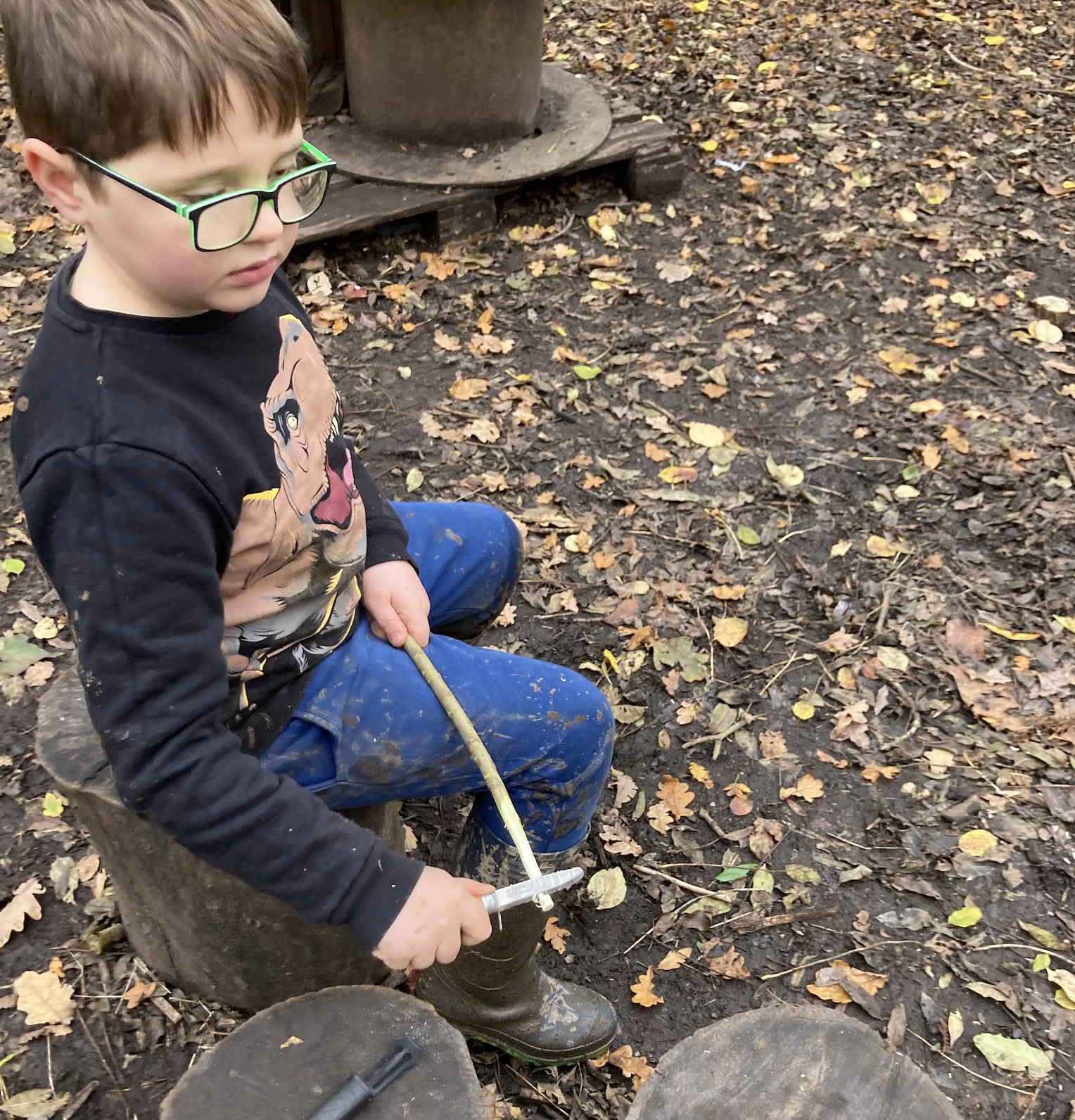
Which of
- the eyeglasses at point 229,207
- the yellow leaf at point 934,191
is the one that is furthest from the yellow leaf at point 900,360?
the eyeglasses at point 229,207

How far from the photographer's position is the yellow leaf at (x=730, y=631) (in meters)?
3.39

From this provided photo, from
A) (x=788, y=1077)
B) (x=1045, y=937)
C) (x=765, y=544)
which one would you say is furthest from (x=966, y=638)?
(x=788, y=1077)

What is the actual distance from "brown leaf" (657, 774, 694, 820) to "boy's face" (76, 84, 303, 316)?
2.01 meters

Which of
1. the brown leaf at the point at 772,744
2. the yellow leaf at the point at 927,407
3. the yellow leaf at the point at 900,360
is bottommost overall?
the brown leaf at the point at 772,744

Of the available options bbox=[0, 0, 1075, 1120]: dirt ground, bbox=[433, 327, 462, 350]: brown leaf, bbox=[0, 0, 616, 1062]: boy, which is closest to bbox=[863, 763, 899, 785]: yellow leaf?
bbox=[0, 0, 1075, 1120]: dirt ground

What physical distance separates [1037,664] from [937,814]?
74 cm

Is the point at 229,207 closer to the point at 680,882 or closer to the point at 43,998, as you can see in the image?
the point at 43,998

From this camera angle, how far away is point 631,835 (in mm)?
2896

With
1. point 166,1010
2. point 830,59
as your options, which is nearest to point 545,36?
point 830,59

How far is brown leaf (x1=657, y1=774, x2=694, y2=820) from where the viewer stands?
→ 116 inches

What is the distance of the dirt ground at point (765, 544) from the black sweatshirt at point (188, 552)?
109 cm

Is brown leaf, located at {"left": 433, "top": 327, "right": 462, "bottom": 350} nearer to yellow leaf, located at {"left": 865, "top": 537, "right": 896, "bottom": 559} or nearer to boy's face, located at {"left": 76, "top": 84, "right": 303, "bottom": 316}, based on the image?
yellow leaf, located at {"left": 865, "top": 537, "right": 896, "bottom": 559}

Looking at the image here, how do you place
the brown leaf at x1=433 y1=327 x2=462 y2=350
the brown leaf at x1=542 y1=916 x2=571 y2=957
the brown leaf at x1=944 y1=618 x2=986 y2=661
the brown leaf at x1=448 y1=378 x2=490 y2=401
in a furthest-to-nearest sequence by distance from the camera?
the brown leaf at x1=433 y1=327 x2=462 y2=350 → the brown leaf at x1=448 y1=378 x2=490 y2=401 → the brown leaf at x1=944 y1=618 x2=986 y2=661 → the brown leaf at x1=542 y1=916 x2=571 y2=957

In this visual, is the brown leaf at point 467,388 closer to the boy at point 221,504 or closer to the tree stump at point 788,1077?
the boy at point 221,504
